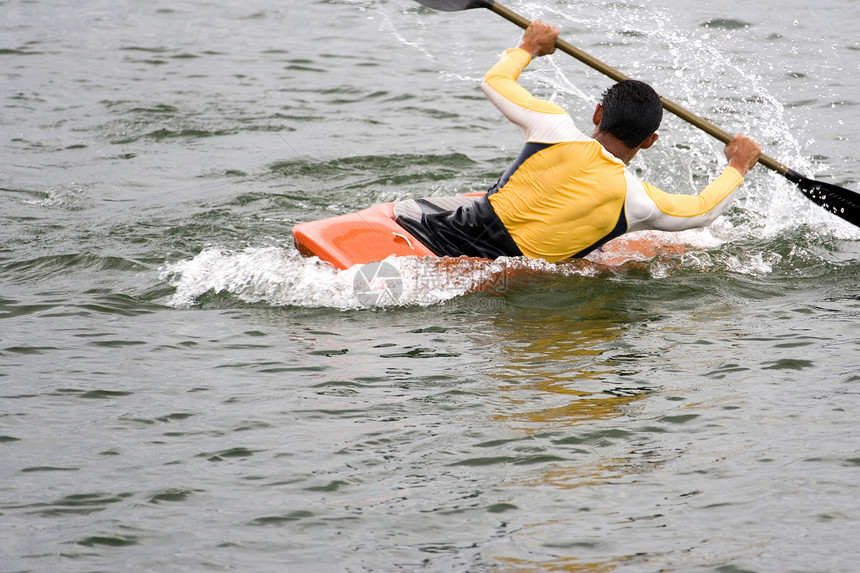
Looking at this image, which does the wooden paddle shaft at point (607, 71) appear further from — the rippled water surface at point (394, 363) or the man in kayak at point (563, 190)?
the rippled water surface at point (394, 363)

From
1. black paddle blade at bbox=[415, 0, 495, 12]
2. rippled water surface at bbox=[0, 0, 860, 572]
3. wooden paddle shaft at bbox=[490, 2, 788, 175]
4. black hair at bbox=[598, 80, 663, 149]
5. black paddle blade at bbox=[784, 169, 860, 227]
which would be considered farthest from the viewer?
black paddle blade at bbox=[784, 169, 860, 227]

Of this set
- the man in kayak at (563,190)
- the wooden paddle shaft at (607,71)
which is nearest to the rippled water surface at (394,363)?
the man in kayak at (563,190)

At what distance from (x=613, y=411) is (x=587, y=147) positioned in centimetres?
161

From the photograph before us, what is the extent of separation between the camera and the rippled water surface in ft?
11.0

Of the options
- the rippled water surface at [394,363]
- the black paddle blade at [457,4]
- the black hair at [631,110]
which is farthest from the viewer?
the black paddle blade at [457,4]

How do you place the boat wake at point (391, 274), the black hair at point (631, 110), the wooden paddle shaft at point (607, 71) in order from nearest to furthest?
the black hair at point (631, 110) < the boat wake at point (391, 274) < the wooden paddle shaft at point (607, 71)

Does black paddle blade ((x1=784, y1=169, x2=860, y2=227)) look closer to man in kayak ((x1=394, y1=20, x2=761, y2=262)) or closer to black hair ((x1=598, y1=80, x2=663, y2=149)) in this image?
man in kayak ((x1=394, y1=20, x2=761, y2=262))

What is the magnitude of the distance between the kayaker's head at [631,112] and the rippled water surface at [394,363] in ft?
2.98

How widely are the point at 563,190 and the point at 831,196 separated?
2104mm

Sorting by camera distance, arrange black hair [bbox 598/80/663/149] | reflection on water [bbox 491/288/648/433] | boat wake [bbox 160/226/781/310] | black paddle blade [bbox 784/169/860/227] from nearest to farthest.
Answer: reflection on water [bbox 491/288/648/433] < black hair [bbox 598/80/663/149] < boat wake [bbox 160/226/781/310] < black paddle blade [bbox 784/169/860/227]

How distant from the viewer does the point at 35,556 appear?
319 centimetres

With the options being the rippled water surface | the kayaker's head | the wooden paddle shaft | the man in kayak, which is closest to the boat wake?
the rippled water surface

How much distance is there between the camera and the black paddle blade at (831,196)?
630 cm

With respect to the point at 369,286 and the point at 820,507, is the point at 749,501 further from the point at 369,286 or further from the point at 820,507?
the point at 369,286
